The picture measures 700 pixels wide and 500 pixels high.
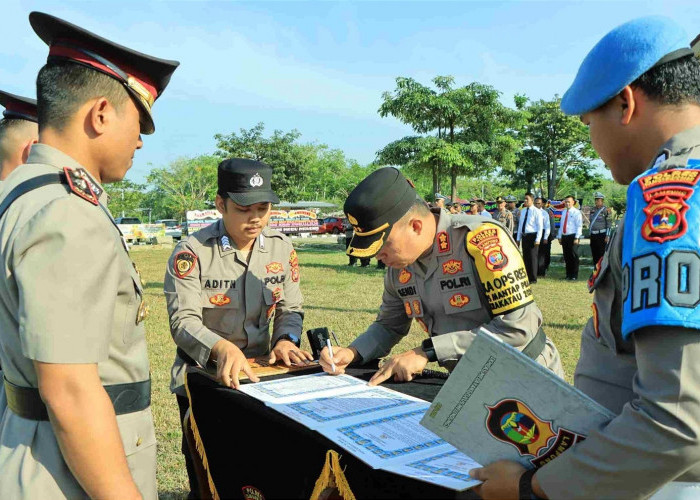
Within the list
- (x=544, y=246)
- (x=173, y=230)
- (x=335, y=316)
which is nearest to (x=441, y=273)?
(x=335, y=316)

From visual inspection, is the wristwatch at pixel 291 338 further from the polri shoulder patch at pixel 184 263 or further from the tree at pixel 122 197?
the tree at pixel 122 197

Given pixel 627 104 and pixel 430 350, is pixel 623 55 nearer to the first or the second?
pixel 627 104

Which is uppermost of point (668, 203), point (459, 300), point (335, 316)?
point (668, 203)

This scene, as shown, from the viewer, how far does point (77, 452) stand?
1.16m

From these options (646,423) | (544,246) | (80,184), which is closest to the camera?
(646,423)

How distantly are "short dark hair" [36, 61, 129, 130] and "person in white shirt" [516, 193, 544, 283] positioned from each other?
1186 centimetres

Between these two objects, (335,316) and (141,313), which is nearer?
(141,313)

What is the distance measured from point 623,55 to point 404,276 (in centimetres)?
151

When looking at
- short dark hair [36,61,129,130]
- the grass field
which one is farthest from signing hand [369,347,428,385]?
the grass field

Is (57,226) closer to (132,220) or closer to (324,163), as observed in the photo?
(132,220)

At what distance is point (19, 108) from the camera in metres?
2.79

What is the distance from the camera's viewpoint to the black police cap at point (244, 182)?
8.96 ft

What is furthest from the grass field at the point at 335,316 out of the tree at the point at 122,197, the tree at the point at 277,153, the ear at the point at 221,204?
the tree at the point at 122,197

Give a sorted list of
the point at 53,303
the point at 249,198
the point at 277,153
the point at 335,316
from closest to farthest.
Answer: the point at 53,303, the point at 249,198, the point at 335,316, the point at 277,153
